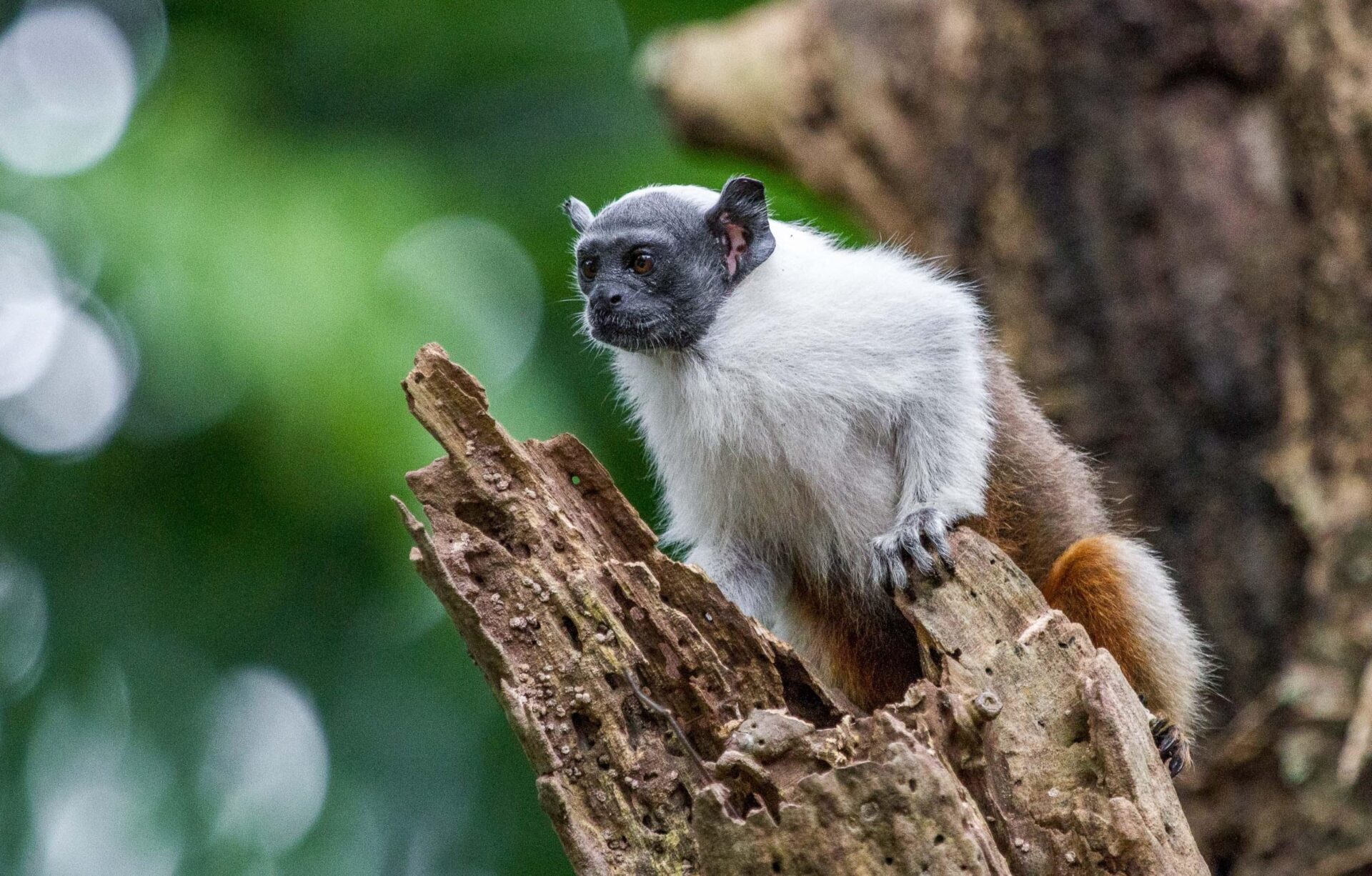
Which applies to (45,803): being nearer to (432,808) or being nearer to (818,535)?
(432,808)

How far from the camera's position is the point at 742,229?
5.15 m

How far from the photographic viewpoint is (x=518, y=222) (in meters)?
9.02

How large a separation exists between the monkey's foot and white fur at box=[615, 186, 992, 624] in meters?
0.93

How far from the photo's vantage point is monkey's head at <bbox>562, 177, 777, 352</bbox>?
4992 mm

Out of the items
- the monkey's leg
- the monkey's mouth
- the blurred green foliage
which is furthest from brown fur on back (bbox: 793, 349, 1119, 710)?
the blurred green foliage

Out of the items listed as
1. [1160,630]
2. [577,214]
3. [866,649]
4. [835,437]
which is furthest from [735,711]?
[577,214]

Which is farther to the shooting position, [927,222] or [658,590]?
[927,222]

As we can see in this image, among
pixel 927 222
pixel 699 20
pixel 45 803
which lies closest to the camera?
pixel 45 803

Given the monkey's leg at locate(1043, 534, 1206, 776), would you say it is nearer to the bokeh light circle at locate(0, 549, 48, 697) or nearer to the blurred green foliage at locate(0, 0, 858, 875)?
the blurred green foliage at locate(0, 0, 858, 875)

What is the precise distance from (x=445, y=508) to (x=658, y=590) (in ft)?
2.25

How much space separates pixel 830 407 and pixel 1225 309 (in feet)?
10.7

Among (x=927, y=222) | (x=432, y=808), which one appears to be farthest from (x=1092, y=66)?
(x=432, y=808)

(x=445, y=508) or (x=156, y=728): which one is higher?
(x=445, y=508)

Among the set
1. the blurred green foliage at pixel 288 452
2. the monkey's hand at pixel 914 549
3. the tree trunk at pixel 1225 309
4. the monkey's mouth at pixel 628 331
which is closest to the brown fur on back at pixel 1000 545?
the monkey's hand at pixel 914 549
